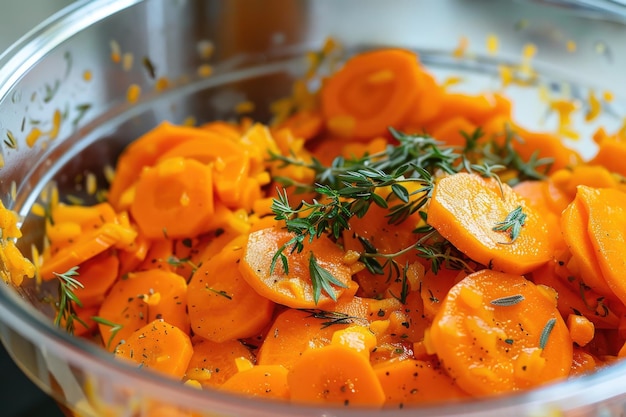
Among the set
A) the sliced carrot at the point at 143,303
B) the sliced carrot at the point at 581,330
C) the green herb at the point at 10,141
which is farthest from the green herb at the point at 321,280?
the green herb at the point at 10,141

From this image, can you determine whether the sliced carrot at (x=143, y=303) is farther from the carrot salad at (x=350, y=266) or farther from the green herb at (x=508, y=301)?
the green herb at (x=508, y=301)

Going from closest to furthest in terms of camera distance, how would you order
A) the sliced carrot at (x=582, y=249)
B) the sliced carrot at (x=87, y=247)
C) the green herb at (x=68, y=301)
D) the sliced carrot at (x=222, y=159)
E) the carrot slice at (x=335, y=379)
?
the carrot slice at (x=335, y=379)
the sliced carrot at (x=582, y=249)
the green herb at (x=68, y=301)
the sliced carrot at (x=87, y=247)
the sliced carrot at (x=222, y=159)

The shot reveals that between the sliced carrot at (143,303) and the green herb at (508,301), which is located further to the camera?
the sliced carrot at (143,303)

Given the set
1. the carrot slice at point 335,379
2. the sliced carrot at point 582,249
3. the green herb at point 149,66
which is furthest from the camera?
the green herb at point 149,66

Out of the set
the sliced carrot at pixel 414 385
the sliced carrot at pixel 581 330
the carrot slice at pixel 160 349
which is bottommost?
the sliced carrot at pixel 581 330

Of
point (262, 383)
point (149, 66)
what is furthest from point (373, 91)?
point (262, 383)

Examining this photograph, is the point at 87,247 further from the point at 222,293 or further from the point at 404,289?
the point at 404,289
